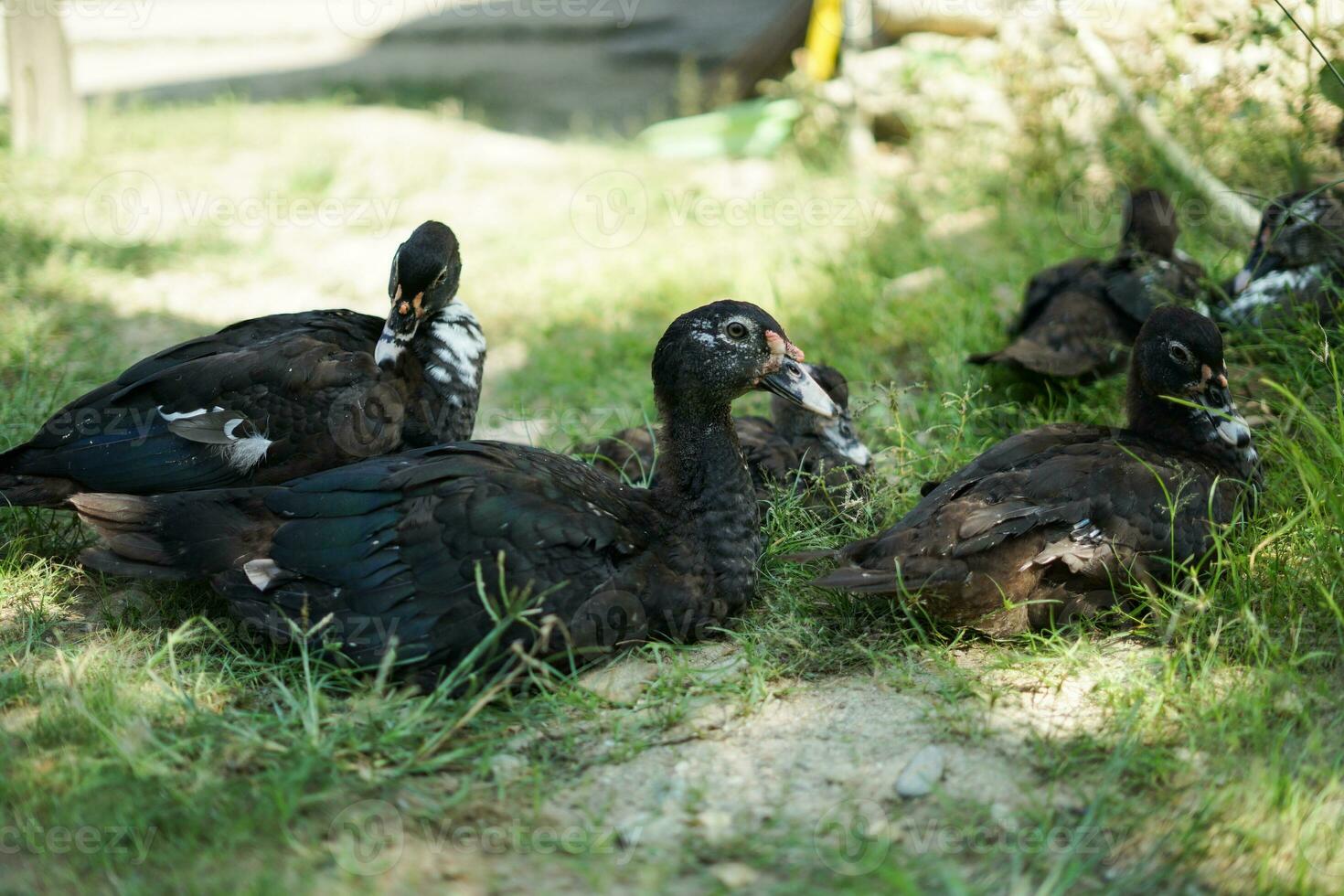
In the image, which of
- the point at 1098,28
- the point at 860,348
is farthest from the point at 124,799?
the point at 1098,28

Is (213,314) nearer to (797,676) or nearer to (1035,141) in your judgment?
(797,676)

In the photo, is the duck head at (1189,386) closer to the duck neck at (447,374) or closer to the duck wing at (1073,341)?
the duck wing at (1073,341)

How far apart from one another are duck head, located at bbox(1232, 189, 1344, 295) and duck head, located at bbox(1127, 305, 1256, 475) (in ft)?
3.54

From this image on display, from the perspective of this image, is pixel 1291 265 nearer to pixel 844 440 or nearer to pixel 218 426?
pixel 844 440

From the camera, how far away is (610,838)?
2.66 meters

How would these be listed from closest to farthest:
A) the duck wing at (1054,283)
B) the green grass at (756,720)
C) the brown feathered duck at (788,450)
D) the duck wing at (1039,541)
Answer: the green grass at (756,720), the duck wing at (1039,541), the brown feathered duck at (788,450), the duck wing at (1054,283)

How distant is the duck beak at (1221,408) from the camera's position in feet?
12.3

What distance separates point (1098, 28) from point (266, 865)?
265 inches

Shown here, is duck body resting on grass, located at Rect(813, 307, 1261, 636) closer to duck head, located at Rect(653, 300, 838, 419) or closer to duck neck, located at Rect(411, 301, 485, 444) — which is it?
duck head, located at Rect(653, 300, 838, 419)

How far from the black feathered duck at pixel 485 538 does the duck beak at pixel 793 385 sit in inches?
3.1

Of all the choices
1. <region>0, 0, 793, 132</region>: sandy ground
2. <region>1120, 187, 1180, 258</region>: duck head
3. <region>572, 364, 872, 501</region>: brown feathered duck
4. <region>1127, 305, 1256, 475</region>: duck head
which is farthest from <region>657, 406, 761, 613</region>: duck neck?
<region>0, 0, 793, 132</region>: sandy ground

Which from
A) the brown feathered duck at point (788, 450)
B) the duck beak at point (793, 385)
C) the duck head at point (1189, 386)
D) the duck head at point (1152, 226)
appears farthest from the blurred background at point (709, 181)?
the duck beak at point (793, 385)

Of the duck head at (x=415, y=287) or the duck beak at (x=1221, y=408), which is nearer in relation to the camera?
the duck beak at (x=1221, y=408)

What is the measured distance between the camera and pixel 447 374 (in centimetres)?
424
